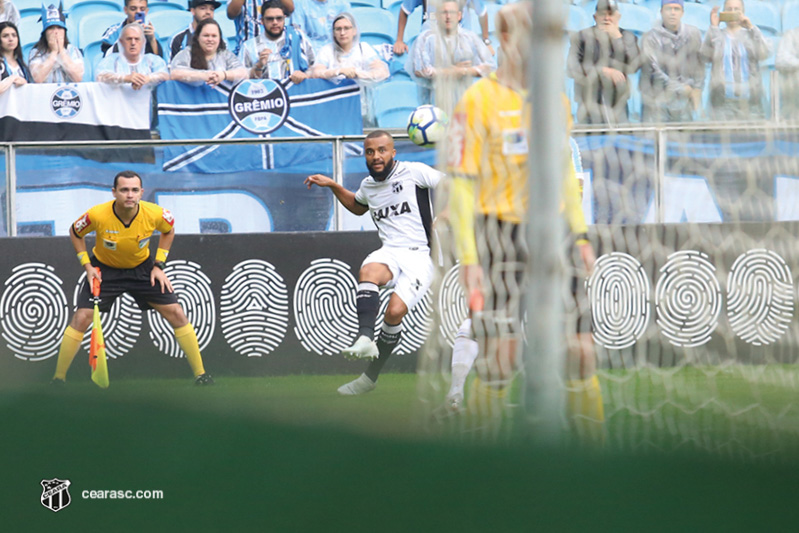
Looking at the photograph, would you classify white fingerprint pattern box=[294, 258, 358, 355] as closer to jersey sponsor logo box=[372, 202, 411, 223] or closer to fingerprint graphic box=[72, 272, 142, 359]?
jersey sponsor logo box=[372, 202, 411, 223]

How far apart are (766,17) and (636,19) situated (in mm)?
558

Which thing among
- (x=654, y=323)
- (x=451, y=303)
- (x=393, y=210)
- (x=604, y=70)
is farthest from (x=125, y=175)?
(x=604, y=70)

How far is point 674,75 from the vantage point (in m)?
3.25

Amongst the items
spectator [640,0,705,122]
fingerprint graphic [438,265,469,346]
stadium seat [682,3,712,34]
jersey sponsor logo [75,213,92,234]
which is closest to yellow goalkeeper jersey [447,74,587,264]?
spectator [640,0,705,122]

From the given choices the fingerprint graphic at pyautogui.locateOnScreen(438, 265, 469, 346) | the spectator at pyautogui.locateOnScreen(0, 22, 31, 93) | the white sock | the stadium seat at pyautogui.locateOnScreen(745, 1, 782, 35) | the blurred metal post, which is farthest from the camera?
the spectator at pyautogui.locateOnScreen(0, 22, 31, 93)

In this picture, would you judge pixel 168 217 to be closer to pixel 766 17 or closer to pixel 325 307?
pixel 325 307

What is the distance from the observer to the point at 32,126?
310 inches

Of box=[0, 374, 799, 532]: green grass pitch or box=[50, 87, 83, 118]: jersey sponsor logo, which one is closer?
box=[0, 374, 799, 532]: green grass pitch

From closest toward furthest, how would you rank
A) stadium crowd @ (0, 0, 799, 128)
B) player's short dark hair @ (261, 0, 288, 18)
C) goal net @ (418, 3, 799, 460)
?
goal net @ (418, 3, 799, 460) < stadium crowd @ (0, 0, 799, 128) < player's short dark hair @ (261, 0, 288, 18)

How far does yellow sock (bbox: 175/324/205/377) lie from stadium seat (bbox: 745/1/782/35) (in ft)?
14.6

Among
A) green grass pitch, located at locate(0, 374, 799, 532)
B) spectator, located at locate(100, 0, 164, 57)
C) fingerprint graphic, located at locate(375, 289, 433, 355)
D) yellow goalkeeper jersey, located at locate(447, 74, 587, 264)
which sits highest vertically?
spectator, located at locate(100, 0, 164, 57)

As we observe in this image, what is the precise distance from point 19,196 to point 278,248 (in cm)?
192

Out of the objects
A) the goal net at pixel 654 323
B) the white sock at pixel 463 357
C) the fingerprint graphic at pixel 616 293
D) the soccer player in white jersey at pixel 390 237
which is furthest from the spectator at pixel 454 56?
the fingerprint graphic at pixel 616 293

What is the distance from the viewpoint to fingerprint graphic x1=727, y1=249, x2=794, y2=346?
5625 millimetres
